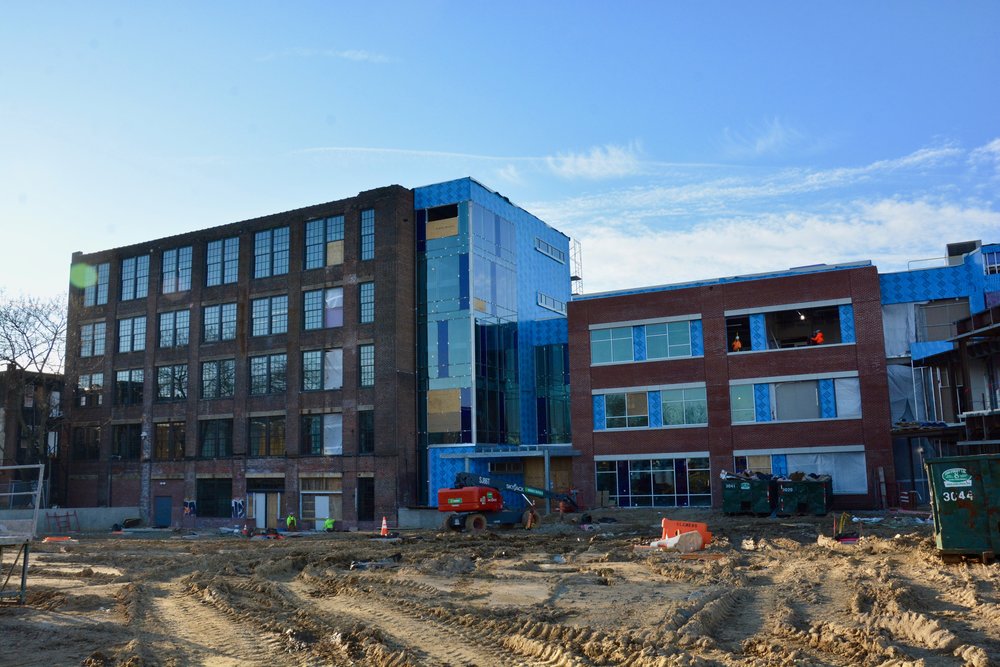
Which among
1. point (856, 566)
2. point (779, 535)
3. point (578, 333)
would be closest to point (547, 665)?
point (856, 566)

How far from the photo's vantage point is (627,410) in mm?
43000

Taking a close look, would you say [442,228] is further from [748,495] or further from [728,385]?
[748,495]

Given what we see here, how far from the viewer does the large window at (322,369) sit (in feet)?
156

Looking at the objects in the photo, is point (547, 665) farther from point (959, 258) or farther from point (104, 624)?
point (959, 258)

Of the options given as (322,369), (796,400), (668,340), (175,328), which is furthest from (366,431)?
(796,400)

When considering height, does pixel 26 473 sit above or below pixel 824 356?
below

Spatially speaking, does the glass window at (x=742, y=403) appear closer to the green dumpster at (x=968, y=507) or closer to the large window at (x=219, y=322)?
the green dumpster at (x=968, y=507)

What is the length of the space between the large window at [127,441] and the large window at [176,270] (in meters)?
8.85

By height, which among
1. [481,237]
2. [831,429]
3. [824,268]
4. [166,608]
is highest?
[481,237]

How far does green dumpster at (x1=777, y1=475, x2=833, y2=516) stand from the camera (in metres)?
35.7

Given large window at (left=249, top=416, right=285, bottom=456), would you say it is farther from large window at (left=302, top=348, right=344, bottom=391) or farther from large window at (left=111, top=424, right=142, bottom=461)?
large window at (left=111, top=424, right=142, bottom=461)

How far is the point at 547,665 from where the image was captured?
34.9 ft

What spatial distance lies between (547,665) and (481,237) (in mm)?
38368

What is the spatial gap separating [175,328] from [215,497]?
440 inches
